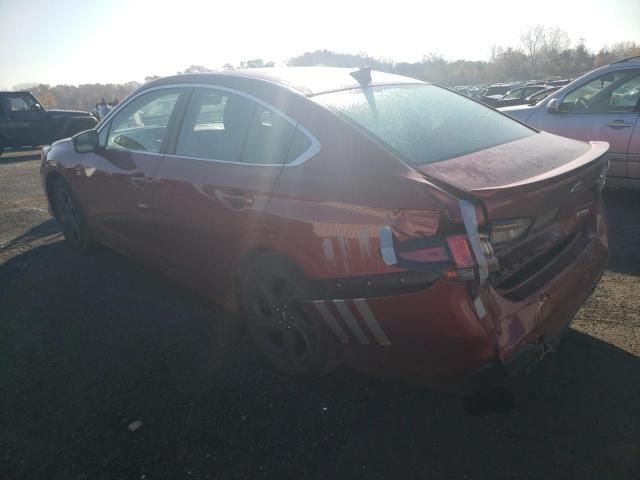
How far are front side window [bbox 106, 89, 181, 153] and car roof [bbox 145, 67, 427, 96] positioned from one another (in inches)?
6.6

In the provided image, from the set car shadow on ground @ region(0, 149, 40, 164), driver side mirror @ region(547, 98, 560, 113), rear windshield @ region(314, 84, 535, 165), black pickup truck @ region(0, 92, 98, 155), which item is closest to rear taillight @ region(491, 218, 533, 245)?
rear windshield @ region(314, 84, 535, 165)

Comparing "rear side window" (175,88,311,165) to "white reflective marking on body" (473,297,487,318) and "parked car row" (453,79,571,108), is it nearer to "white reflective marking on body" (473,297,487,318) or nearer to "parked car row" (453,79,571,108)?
"white reflective marking on body" (473,297,487,318)

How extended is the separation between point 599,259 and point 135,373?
2.74m

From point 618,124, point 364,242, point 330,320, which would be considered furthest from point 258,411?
point 618,124

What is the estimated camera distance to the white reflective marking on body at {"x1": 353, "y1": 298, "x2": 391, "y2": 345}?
216 cm

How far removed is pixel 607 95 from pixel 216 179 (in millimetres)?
4779

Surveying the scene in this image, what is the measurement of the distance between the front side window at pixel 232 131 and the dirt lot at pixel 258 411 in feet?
4.07

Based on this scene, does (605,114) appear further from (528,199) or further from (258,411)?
(258,411)

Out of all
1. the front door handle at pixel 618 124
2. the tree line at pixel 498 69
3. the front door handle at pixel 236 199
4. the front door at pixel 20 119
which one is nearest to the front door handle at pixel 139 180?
the front door handle at pixel 236 199

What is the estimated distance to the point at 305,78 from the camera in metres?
2.87

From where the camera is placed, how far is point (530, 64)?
66000mm

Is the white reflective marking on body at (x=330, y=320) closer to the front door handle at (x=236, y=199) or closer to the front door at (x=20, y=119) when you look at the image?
the front door handle at (x=236, y=199)

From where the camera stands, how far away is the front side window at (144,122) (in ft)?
11.3

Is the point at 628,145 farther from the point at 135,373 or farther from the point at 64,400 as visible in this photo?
the point at 64,400
